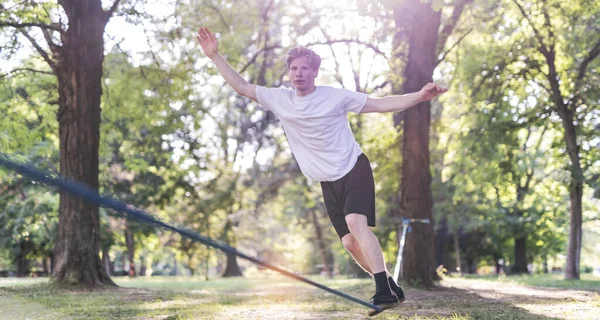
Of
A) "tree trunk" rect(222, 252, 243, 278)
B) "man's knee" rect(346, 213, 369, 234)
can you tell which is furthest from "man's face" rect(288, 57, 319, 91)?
"tree trunk" rect(222, 252, 243, 278)

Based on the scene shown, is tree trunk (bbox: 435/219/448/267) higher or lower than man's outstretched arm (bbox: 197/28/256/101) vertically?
lower

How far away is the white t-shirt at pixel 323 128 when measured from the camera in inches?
198

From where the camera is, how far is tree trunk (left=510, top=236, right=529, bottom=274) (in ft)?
116

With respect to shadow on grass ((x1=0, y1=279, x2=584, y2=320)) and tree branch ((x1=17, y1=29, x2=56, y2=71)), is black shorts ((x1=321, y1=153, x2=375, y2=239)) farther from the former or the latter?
tree branch ((x1=17, y1=29, x2=56, y2=71))

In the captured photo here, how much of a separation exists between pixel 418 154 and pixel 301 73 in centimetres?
735

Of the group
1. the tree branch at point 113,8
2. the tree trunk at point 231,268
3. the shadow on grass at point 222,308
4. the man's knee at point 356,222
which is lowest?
the tree trunk at point 231,268

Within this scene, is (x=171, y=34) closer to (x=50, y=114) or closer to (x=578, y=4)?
(x=50, y=114)

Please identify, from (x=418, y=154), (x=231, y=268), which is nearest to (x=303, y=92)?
(x=418, y=154)

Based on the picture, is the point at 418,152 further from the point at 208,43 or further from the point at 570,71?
the point at 570,71

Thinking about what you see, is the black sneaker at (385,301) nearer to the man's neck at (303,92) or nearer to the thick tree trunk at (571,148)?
the man's neck at (303,92)

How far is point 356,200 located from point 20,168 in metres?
2.47

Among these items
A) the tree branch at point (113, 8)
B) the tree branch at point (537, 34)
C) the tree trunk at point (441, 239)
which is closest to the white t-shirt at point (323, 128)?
the tree branch at point (113, 8)

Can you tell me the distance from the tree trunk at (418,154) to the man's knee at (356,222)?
7.11m

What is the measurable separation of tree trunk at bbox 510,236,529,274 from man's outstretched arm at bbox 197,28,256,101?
32148 millimetres
